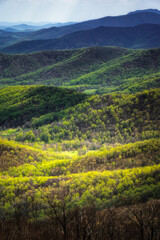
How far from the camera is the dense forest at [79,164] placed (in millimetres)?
15922

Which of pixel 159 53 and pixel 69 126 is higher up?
pixel 159 53

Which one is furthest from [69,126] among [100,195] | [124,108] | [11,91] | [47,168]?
[11,91]

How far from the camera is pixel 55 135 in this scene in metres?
84.7

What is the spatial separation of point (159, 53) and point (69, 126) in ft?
506

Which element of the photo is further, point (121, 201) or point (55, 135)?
point (55, 135)

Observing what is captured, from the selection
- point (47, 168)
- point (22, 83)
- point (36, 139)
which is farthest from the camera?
point (22, 83)

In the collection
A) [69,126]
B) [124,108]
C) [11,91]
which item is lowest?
[69,126]

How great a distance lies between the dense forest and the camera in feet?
52.2

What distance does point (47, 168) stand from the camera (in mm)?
57281

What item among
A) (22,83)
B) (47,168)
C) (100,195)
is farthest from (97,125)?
(22,83)

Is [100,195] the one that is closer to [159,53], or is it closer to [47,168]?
[47,168]

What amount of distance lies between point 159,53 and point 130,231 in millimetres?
209654

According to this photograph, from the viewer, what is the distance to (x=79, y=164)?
56.8 metres

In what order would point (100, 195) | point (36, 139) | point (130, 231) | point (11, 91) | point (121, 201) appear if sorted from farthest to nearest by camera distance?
point (11, 91) < point (36, 139) < point (100, 195) < point (121, 201) < point (130, 231)
